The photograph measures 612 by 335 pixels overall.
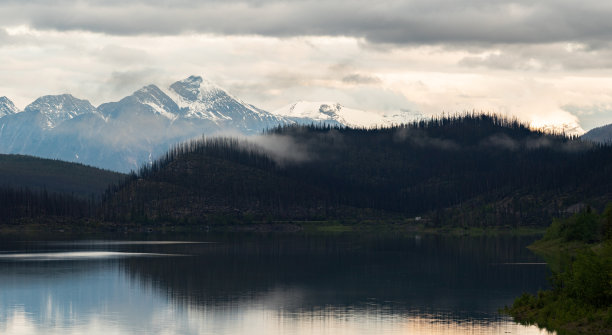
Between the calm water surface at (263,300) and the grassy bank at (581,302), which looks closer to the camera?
the grassy bank at (581,302)

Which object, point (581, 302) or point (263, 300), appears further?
point (263, 300)

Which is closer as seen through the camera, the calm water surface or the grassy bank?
the grassy bank

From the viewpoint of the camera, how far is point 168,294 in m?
152

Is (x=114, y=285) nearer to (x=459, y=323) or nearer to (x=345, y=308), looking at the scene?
(x=345, y=308)

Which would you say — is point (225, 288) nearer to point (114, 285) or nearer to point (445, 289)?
point (114, 285)

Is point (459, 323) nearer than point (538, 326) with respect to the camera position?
No

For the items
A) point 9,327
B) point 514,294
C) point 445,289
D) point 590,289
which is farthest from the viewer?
point 445,289

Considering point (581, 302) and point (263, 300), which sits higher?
point (581, 302)

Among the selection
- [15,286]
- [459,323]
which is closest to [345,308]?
[459,323]

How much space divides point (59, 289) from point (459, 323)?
252 feet

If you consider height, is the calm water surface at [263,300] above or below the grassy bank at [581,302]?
below

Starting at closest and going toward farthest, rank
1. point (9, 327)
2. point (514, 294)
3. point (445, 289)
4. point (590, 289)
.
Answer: point (590, 289) < point (9, 327) < point (514, 294) < point (445, 289)

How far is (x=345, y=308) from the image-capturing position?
13262 centimetres

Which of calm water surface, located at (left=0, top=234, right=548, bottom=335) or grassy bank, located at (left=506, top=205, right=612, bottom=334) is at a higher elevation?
grassy bank, located at (left=506, top=205, right=612, bottom=334)
